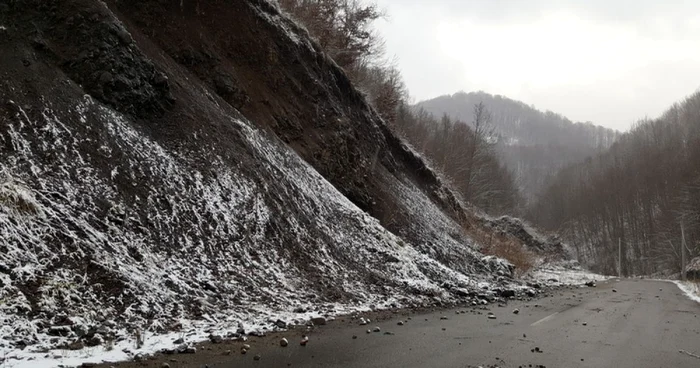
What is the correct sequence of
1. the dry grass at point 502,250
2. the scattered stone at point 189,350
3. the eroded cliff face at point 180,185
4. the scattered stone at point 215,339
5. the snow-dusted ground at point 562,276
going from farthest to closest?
the snow-dusted ground at point 562,276
the dry grass at point 502,250
the eroded cliff face at point 180,185
the scattered stone at point 215,339
the scattered stone at point 189,350

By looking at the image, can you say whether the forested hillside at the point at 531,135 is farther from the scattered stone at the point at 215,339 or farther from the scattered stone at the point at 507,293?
the scattered stone at the point at 215,339

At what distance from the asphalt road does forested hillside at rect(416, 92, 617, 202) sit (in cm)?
9956

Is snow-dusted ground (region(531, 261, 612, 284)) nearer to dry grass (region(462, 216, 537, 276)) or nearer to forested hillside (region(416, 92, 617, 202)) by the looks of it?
dry grass (region(462, 216, 537, 276))

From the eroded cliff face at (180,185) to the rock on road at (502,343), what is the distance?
1541mm

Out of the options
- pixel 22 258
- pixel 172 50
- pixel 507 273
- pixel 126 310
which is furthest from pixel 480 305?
pixel 172 50

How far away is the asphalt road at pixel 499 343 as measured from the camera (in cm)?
541

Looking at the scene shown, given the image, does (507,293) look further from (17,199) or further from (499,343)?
(17,199)

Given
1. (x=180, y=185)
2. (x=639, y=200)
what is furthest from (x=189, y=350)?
(x=639, y=200)

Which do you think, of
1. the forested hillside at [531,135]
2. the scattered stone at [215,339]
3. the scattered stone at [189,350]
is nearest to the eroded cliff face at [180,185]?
the scattered stone at [215,339]

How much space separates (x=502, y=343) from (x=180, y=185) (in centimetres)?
669

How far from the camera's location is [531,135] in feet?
488

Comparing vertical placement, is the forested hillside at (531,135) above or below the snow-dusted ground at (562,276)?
above

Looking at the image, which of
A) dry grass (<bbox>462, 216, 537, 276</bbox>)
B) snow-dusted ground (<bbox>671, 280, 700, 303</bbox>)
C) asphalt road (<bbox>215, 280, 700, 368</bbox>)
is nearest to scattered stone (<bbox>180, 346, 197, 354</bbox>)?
asphalt road (<bbox>215, 280, 700, 368</bbox>)

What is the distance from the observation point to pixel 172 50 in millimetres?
13312
